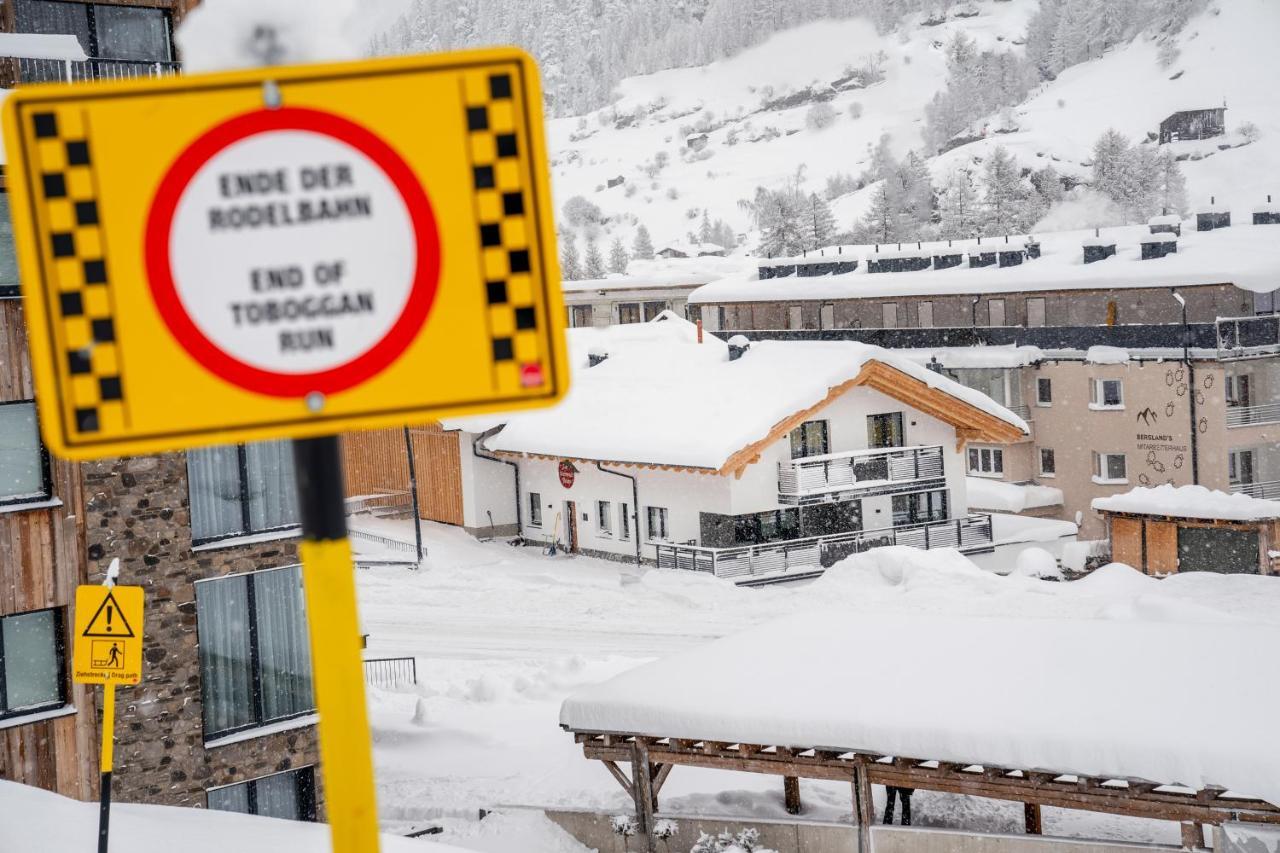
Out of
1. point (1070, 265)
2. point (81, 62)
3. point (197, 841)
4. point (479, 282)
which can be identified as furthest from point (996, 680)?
point (1070, 265)

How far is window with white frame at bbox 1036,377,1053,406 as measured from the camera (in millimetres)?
50338

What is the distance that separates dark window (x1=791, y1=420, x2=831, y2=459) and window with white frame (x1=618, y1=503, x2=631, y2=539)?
4.98 m

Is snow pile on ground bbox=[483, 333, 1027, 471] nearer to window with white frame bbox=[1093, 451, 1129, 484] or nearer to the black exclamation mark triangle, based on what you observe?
window with white frame bbox=[1093, 451, 1129, 484]

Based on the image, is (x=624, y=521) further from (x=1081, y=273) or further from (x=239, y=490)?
(x=239, y=490)

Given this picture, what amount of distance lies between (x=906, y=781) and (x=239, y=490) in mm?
8633

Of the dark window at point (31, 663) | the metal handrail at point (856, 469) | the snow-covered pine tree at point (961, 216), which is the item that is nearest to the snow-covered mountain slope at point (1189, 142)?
the snow-covered pine tree at point (961, 216)

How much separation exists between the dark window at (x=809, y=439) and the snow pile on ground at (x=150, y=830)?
27739mm

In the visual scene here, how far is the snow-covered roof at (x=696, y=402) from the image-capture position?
37.9 metres

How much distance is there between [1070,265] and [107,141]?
178 feet

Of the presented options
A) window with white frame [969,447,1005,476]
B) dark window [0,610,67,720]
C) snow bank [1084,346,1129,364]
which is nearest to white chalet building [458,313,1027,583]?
snow bank [1084,346,1129,364]

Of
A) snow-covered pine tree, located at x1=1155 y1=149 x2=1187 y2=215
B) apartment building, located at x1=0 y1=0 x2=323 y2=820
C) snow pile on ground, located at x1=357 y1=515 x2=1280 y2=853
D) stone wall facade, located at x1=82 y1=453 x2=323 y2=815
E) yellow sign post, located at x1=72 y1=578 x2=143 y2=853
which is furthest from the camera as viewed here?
snow-covered pine tree, located at x1=1155 y1=149 x2=1187 y2=215

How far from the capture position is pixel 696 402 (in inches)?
1615

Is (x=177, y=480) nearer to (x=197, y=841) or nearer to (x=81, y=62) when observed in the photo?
(x=81, y=62)

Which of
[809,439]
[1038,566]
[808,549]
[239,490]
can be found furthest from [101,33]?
[1038,566]
